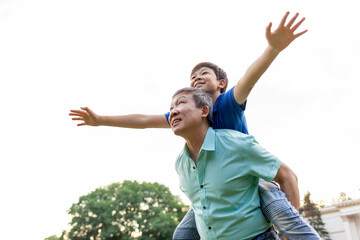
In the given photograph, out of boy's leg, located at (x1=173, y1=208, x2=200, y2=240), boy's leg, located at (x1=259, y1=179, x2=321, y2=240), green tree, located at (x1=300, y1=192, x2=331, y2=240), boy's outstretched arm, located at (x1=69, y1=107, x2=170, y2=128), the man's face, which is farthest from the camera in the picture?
green tree, located at (x1=300, y1=192, x2=331, y2=240)

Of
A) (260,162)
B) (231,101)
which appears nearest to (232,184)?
(260,162)

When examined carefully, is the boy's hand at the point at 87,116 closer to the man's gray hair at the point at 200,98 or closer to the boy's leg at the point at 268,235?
the man's gray hair at the point at 200,98

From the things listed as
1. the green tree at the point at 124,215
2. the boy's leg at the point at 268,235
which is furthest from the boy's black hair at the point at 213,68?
the green tree at the point at 124,215

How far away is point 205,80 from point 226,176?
133 cm

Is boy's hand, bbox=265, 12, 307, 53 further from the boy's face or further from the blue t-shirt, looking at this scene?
the boy's face

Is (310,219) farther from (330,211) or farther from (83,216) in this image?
(83,216)

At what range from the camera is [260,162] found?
9.91 ft

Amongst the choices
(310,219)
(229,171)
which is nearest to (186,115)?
(229,171)

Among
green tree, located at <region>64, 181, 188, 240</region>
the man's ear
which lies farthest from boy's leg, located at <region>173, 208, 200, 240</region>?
green tree, located at <region>64, 181, 188, 240</region>

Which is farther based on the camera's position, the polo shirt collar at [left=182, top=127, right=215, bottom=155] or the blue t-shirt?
the blue t-shirt

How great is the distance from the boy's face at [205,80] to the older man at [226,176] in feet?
2.02

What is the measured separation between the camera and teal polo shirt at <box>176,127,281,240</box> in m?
2.97

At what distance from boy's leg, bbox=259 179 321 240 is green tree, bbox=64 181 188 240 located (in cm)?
3095

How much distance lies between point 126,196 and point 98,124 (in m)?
32.8
